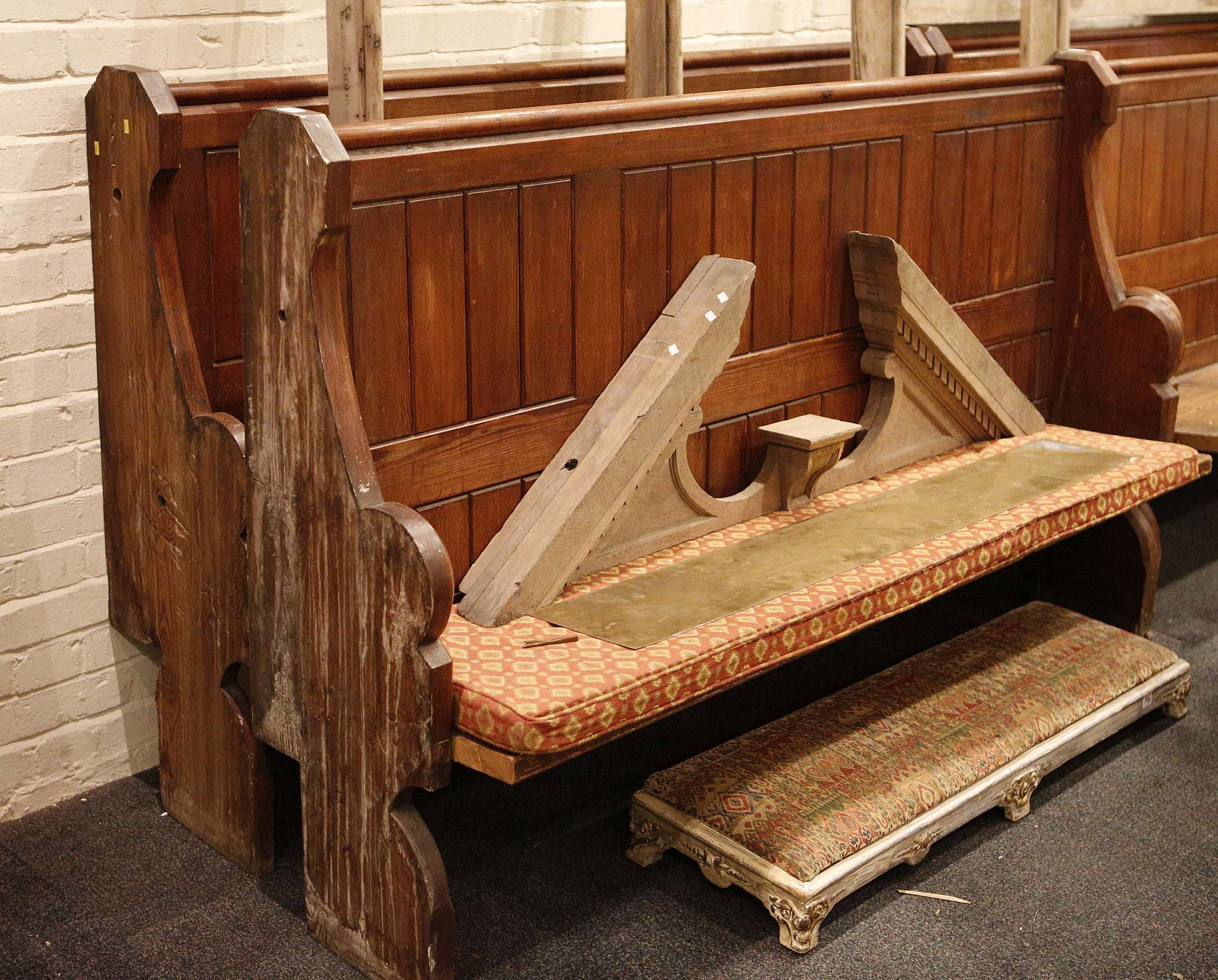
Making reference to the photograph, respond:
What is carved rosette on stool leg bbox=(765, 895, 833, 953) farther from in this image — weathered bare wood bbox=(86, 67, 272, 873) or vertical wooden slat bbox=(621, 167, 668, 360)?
vertical wooden slat bbox=(621, 167, 668, 360)

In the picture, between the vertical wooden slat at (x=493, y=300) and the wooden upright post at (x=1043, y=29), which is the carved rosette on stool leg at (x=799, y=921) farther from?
the wooden upright post at (x=1043, y=29)

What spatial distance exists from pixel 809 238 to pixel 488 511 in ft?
3.03

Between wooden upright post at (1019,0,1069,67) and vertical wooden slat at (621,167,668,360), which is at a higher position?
wooden upright post at (1019,0,1069,67)

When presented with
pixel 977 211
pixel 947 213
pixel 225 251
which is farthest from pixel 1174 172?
pixel 225 251

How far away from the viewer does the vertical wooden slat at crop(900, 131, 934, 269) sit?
308cm

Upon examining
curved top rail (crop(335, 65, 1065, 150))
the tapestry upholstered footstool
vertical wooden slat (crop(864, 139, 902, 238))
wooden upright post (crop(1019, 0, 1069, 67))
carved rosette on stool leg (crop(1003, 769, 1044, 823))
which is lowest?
carved rosette on stool leg (crop(1003, 769, 1044, 823))

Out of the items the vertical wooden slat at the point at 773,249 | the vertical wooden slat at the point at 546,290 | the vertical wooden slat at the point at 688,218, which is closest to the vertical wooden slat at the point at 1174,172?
the vertical wooden slat at the point at 773,249

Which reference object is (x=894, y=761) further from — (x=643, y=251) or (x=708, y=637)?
(x=643, y=251)

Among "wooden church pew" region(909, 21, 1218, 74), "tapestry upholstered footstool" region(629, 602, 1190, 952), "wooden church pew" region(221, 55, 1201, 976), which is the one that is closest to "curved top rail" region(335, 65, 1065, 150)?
"wooden church pew" region(221, 55, 1201, 976)

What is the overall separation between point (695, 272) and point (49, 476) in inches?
47.4

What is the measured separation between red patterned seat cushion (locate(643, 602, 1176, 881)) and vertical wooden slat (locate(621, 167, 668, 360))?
0.78 meters

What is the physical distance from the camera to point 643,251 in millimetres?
2625

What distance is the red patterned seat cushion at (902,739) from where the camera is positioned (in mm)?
2447

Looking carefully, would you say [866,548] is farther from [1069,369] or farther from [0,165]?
[0,165]
